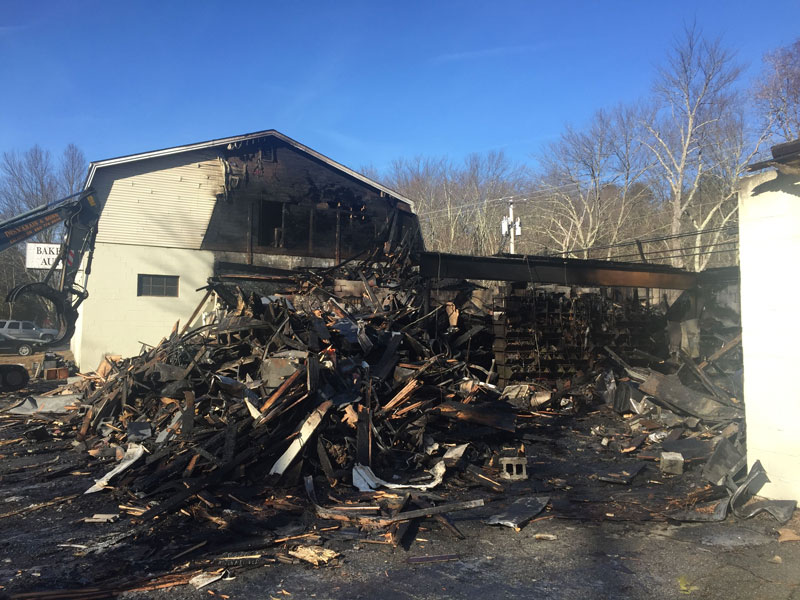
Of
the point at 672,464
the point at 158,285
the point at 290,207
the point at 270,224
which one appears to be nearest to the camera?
the point at 672,464

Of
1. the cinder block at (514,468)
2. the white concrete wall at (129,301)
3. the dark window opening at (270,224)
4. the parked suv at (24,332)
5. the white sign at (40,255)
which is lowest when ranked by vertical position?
the cinder block at (514,468)

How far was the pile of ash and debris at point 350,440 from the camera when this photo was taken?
5422 millimetres

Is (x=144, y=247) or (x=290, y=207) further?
(x=290, y=207)

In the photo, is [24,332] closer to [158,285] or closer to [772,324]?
[158,285]

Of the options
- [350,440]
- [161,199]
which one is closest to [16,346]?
[161,199]

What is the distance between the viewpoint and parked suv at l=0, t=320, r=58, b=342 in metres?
26.9

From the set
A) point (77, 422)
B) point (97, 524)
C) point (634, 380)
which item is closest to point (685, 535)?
point (97, 524)

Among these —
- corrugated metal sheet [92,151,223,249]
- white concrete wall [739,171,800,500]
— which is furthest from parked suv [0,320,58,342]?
white concrete wall [739,171,800,500]

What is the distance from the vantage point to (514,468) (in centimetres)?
733

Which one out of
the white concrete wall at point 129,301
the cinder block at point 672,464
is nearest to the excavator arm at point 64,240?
the white concrete wall at point 129,301

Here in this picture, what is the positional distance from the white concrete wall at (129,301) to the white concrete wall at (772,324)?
16482mm

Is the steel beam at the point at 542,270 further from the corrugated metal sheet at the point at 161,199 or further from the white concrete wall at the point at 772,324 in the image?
the corrugated metal sheet at the point at 161,199

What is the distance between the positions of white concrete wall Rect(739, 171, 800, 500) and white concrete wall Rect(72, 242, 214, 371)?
16482mm

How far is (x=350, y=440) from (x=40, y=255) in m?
19.5
